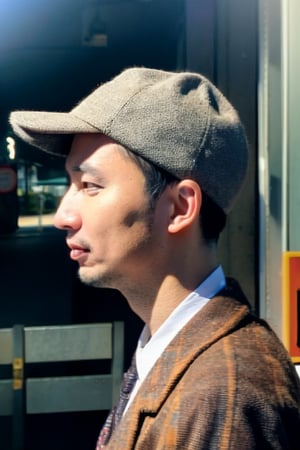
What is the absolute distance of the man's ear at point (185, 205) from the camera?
4.04ft

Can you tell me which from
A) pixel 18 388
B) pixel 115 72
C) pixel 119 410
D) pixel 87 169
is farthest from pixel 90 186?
pixel 115 72

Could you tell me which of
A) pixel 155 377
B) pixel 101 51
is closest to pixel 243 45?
pixel 155 377

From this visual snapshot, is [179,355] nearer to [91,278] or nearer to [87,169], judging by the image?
[91,278]

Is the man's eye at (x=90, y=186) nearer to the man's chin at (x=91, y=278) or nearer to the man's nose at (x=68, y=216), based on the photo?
the man's nose at (x=68, y=216)

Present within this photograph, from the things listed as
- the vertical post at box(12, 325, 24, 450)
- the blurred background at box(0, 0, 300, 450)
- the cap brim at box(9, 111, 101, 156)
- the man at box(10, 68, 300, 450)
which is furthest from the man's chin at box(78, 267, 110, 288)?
the vertical post at box(12, 325, 24, 450)

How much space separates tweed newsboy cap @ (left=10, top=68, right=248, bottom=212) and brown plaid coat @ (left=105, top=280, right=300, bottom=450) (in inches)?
8.9

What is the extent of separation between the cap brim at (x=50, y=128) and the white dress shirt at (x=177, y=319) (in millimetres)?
318

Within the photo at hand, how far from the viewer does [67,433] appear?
13.8 feet

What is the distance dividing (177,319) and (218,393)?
21cm

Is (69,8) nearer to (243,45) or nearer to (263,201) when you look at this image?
(243,45)

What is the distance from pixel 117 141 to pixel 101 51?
5038 mm

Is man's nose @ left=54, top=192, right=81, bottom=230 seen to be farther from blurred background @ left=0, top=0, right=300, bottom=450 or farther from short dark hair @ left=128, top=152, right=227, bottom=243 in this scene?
blurred background @ left=0, top=0, right=300, bottom=450

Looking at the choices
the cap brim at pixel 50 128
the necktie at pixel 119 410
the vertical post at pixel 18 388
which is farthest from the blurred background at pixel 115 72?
the cap brim at pixel 50 128

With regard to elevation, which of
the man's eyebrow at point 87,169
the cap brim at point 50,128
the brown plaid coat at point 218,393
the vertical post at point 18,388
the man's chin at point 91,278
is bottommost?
the vertical post at point 18,388
